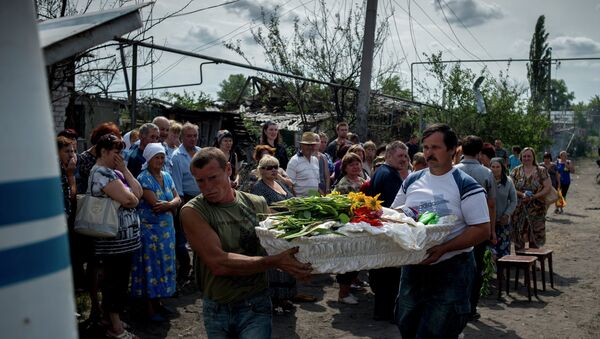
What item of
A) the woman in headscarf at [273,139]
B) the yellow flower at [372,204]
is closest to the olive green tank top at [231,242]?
the yellow flower at [372,204]

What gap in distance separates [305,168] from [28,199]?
848 cm

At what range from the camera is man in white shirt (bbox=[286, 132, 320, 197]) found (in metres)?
→ 9.69

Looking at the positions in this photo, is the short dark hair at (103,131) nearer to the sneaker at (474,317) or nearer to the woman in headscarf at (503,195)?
the sneaker at (474,317)

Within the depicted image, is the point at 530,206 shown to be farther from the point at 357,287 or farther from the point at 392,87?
the point at 392,87

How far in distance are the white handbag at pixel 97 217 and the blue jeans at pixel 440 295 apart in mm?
3051

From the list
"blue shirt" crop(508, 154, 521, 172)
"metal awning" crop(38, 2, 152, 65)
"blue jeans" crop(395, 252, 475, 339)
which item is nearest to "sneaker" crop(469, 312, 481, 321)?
"blue jeans" crop(395, 252, 475, 339)

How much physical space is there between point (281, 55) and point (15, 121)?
17.2 meters

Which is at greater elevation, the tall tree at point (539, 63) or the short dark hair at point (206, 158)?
the tall tree at point (539, 63)

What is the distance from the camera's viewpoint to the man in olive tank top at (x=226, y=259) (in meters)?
3.65

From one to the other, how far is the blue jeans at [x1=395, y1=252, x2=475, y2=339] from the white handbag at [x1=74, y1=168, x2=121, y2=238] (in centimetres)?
305

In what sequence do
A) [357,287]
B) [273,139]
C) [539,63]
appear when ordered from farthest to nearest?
1. [539,63]
2. [273,139]
3. [357,287]

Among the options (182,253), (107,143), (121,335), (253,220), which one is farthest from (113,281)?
(253,220)

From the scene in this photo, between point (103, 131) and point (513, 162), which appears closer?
point (103, 131)

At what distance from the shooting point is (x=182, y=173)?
8.63 meters
